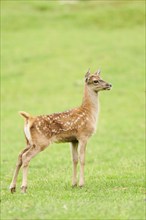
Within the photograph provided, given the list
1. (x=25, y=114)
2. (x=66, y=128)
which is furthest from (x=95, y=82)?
(x=25, y=114)

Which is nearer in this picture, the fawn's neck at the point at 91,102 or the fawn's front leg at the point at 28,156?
the fawn's front leg at the point at 28,156

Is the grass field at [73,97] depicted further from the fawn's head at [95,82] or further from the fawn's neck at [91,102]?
the fawn's head at [95,82]

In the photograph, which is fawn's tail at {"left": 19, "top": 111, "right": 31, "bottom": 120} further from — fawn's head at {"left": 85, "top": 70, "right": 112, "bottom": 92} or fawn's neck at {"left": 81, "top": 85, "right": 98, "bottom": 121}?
fawn's head at {"left": 85, "top": 70, "right": 112, "bottom": 92}

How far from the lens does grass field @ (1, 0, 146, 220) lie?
10.8 metres

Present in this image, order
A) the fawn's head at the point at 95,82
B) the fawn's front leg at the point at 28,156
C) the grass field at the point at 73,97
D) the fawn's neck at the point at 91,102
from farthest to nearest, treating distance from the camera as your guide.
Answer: the fawn's head at the point at 95,82, the fawn's neck at the point at 91,102, the fawn's front leg at the point at 28,156, the grass field at the point at 73,97

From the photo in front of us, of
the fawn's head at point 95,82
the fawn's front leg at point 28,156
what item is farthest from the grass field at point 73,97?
the fawn's head at point 95,82

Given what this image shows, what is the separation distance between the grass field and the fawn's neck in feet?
Answer: 5.05

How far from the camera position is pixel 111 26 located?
46.8 m

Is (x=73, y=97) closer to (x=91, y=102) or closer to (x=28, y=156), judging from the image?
(x=91, y=102)

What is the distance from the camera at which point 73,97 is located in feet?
101

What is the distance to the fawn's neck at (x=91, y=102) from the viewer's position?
524 inches

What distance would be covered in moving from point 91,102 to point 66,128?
105 cm

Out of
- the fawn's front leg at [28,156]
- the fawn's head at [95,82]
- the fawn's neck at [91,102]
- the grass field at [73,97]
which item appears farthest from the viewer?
the fawn's head at [95,82]

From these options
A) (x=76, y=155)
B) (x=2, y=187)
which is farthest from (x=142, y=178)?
(x=2, y=187)
